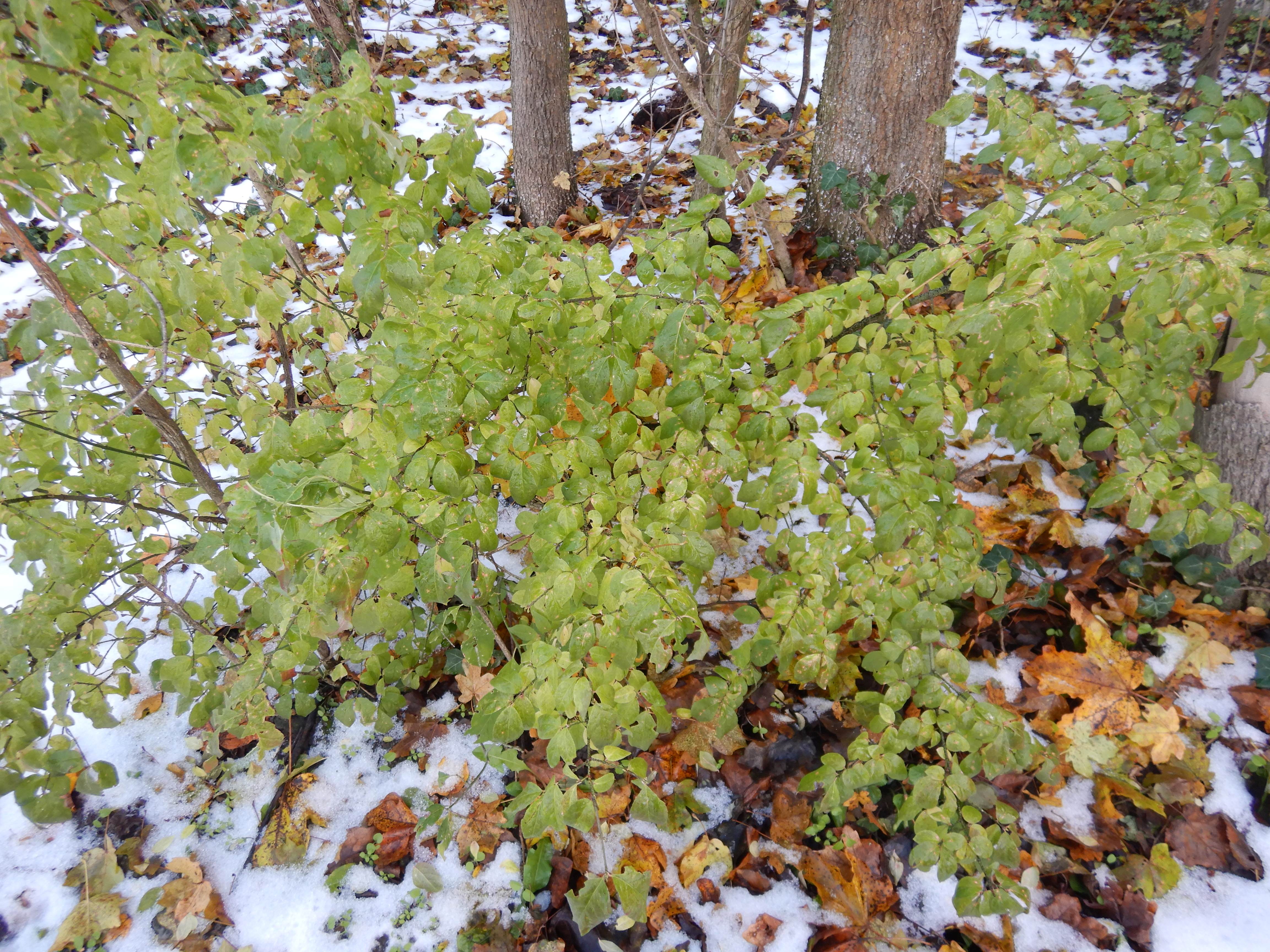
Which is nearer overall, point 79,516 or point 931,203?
point 79,516

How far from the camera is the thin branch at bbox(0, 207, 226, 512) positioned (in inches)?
55.4

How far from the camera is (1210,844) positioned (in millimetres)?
2012

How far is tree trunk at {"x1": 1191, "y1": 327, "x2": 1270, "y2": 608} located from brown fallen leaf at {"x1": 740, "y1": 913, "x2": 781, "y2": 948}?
2058 mm

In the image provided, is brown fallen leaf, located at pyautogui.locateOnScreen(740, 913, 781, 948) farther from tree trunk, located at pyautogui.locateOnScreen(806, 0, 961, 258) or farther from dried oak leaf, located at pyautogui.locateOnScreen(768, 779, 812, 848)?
tree trunk, located at pyautogui.locateOnScreen(806, 0, 961, 258)

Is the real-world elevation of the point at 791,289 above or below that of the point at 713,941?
above

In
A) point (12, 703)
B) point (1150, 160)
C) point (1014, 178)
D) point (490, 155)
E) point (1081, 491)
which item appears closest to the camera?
point (12, 703)

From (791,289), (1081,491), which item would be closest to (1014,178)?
(791,289)

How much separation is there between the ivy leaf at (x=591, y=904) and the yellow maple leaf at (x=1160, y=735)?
1.81m

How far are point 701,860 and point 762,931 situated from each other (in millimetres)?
249

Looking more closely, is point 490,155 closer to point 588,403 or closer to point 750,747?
point 588,403

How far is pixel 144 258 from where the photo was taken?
1.50 meters

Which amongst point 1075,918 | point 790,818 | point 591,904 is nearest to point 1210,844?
point 1075,918

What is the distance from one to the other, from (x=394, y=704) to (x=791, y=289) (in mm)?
2613

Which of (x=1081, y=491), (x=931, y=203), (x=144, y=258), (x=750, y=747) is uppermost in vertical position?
(x=144, y=258)
